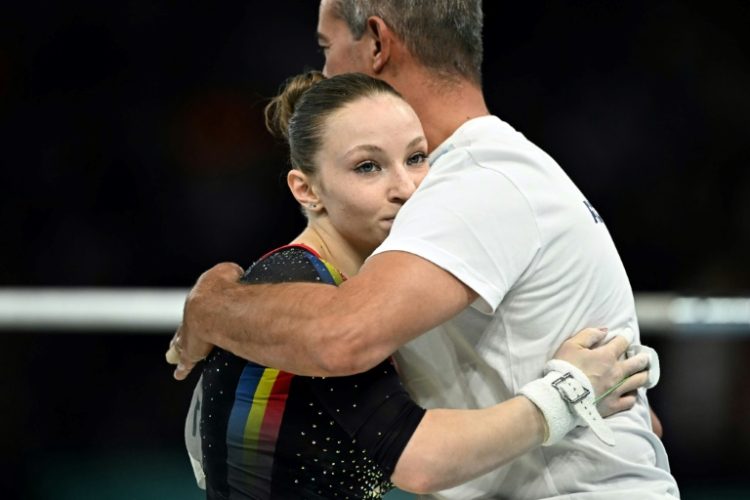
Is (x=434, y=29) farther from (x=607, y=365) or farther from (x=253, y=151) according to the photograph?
(x=253, y=151)

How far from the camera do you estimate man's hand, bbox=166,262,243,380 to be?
91.3 inches

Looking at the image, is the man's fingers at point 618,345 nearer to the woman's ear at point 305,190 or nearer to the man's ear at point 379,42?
the woman's ear at point 305,190

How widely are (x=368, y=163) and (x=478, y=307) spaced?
393mm

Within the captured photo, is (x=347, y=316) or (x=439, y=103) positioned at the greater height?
(x=439, y=103)

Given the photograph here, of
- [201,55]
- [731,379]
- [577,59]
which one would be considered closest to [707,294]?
[731,379]

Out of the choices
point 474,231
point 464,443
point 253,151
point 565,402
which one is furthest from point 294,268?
point 253,151

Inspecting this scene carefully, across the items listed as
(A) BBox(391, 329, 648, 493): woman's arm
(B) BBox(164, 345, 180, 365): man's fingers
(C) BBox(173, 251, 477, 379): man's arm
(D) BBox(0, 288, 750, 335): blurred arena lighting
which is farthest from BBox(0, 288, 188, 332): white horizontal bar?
(A) BBox(391, 329, 648, 493): woman's arm

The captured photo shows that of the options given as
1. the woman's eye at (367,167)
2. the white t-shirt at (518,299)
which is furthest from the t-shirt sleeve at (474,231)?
the woman's eye at (367,167)

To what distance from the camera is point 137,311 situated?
612 centimetres

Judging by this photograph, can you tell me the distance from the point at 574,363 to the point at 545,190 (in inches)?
14.3

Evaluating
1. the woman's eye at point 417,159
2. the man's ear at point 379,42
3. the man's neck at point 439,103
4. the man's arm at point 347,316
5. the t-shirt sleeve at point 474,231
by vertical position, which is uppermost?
the man's ear at point 379,42

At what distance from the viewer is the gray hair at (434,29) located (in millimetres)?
2705

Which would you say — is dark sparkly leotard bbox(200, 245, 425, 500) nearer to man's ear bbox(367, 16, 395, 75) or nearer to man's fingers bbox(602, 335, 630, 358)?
man's fingers bbox(602, 335, 630, 358)

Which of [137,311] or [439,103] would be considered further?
[137,311]
